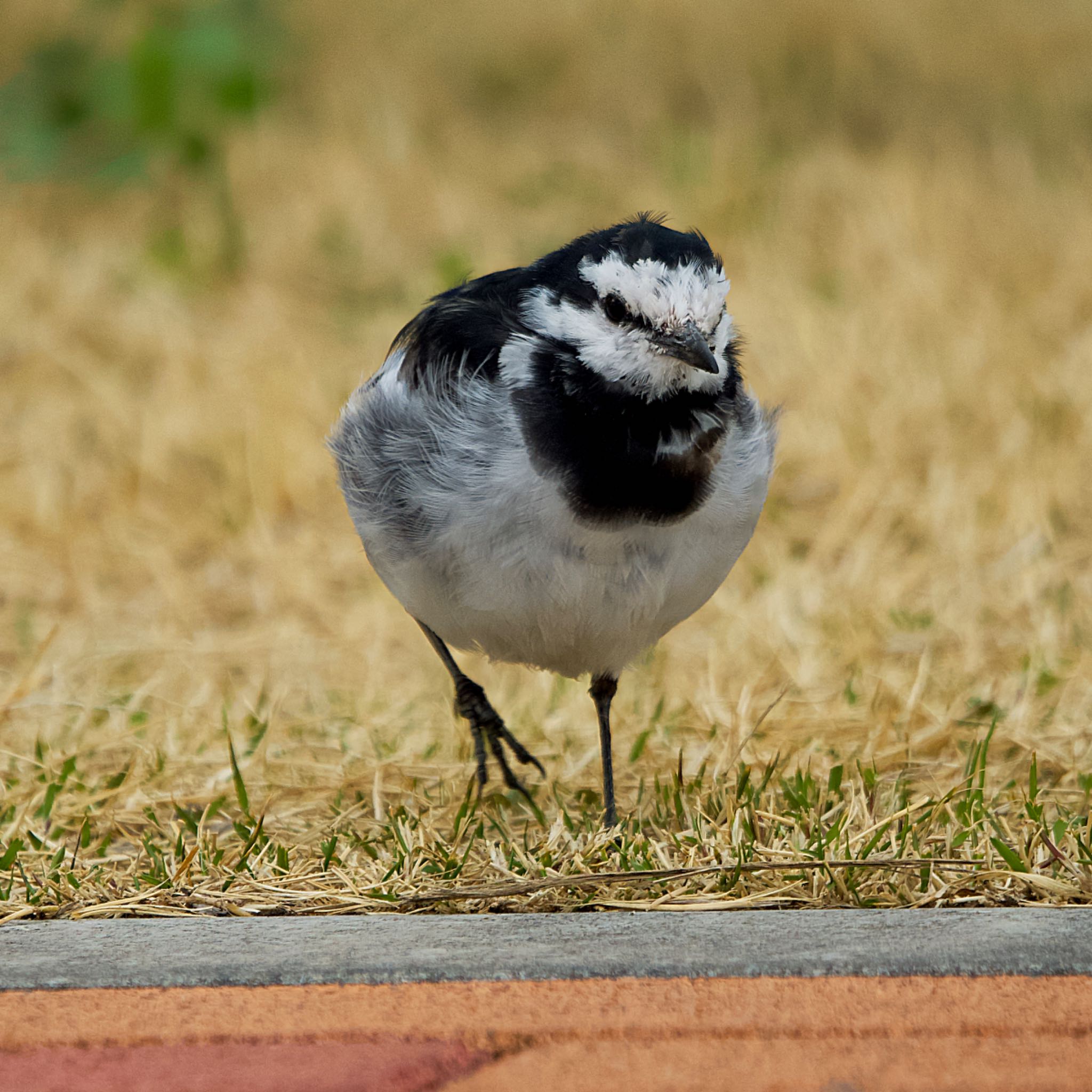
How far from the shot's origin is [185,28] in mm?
8562

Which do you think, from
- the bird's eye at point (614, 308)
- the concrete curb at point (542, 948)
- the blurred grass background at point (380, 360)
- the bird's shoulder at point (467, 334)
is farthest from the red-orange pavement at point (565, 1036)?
the bird's shoulder at point (467, 334)

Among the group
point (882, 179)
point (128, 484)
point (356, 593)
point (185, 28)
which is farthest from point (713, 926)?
point (882, 179)

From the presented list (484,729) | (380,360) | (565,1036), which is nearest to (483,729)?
(484,729)

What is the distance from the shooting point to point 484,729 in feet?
13.3

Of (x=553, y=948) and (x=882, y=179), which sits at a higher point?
(x=882, y=179)

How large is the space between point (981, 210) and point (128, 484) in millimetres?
5499

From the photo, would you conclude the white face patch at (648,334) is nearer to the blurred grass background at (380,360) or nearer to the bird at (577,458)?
the bird at (577,458)

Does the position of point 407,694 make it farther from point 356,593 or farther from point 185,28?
point 185,28

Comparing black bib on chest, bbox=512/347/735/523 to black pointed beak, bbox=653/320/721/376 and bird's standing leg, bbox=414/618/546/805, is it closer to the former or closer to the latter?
black pointed beak, bbox=653/320/721/376

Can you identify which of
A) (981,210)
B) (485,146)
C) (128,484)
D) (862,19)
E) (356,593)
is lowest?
(356,593)

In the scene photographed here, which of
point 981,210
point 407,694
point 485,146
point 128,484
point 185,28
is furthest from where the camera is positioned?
point 485,146

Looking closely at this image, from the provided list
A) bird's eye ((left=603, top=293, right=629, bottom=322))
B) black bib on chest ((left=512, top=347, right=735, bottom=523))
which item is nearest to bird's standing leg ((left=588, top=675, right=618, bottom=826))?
black bib on chest ((left=512, top=347, right=735, bottom=523))

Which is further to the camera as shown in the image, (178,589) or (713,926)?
(178,589)

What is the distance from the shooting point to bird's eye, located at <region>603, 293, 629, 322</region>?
3.16 m
